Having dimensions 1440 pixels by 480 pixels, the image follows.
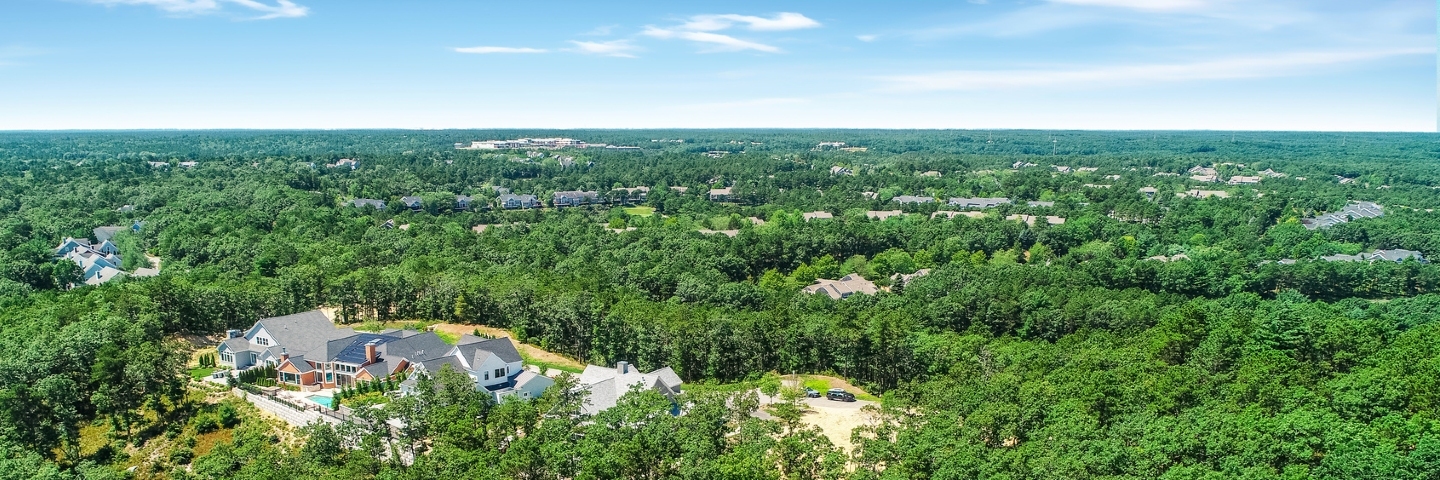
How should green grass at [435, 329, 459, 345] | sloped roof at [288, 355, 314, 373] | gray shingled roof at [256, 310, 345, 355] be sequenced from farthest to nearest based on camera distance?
green grass at [435, 329, 459, 345] → gray shingled roof at [256, 310, 345, 355] → sloped roof at [288, 355, 314, 373]

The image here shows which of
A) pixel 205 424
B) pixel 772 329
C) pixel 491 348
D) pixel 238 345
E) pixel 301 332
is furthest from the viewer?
pixel 301 332

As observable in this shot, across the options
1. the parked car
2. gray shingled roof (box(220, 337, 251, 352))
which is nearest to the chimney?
gray shingled roof (box(220, 337, 251, 352))

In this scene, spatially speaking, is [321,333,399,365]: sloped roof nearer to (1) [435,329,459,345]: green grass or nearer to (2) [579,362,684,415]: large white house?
(1) [435,329,459,345]: green grass

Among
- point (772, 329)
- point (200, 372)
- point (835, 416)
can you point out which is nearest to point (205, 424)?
point (200, 372)

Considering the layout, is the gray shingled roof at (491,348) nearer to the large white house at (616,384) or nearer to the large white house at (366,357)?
the large white house at (366,357)

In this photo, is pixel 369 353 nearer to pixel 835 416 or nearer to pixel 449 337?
pixel 449 337

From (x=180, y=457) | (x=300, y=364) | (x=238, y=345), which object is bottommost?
(x=180, y=457)

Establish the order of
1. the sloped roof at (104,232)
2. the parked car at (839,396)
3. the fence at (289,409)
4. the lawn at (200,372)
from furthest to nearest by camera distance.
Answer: the sloped roof at (104,232) → the lawn at (200,372) → the parked car at (839,396) → the fence at (289,409)

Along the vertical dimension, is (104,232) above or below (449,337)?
above

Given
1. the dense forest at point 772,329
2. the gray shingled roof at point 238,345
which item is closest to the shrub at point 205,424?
the dense forest at point 772,329
